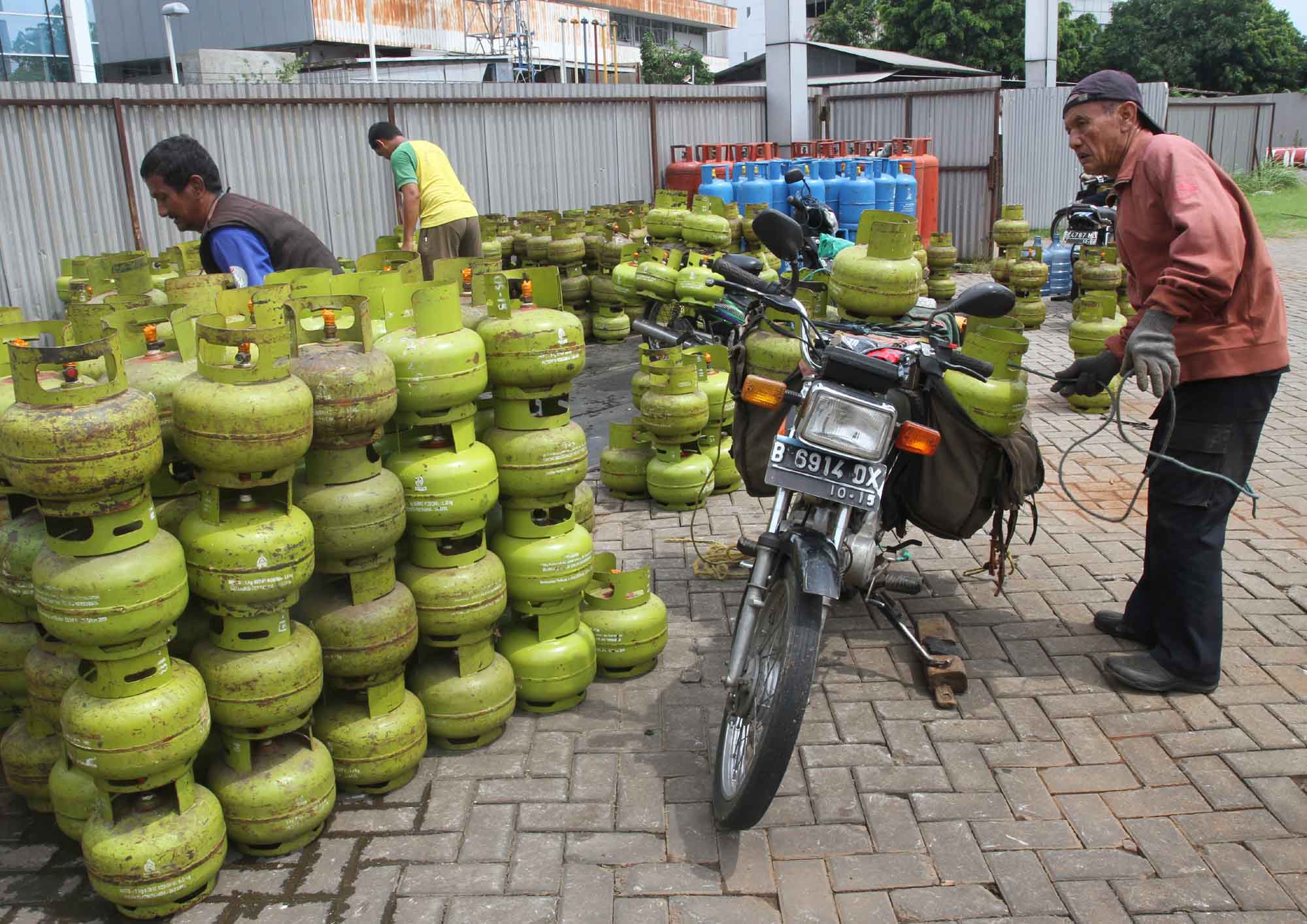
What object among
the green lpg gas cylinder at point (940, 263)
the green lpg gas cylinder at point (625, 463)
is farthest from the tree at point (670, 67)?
the green lpg gas cylinder at point (625, 463)

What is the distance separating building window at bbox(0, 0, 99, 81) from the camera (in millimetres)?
22141

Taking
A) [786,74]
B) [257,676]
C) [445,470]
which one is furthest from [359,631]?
[786,74]

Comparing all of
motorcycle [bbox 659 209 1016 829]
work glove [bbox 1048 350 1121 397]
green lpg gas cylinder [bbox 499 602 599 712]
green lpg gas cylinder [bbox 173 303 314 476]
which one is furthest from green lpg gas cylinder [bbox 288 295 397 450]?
work glove [bbox 1048 350 1121 397]

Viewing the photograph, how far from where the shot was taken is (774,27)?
51.6 ft

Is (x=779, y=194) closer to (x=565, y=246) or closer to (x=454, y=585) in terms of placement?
(x=565, y=246)

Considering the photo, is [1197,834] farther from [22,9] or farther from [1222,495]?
[22,9]

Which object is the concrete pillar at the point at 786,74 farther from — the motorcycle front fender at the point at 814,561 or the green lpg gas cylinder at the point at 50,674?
the green lpg gas cylinder at the point at 50,674

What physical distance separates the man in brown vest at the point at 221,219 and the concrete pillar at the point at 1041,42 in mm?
16151

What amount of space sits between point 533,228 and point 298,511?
8.16m

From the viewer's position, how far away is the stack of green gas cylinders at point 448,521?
11.0 ft

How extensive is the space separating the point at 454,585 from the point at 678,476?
2.59 meters

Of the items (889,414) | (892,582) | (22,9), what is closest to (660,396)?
(892,582)

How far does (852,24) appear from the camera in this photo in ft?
148

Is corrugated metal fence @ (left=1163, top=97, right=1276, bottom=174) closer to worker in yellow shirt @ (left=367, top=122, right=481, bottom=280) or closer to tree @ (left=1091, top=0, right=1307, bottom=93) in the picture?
tree @ (left=1091, top=0, right=1307, bottom=93)
